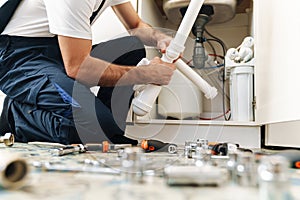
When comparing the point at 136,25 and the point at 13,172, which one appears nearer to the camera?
the point at 13,172

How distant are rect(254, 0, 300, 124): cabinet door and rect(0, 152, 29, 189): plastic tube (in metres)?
0.58

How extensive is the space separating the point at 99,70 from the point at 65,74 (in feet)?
0.43

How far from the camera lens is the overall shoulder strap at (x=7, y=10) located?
1.06 m

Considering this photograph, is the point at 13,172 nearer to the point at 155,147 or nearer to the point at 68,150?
the point at 68,150

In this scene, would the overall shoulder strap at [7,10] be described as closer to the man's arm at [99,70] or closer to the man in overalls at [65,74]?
the man in overalls at [65,74]

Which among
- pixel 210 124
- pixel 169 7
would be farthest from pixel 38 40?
pixel 210 124

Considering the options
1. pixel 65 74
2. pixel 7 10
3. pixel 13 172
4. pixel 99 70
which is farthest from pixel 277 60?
pixel 7 10

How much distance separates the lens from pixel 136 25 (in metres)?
1.37

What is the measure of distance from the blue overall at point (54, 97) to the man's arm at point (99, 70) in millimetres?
43

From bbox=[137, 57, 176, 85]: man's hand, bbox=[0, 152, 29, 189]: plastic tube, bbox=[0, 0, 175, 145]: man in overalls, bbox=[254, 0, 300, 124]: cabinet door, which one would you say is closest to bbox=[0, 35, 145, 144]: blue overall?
bbox=[0, 0, 175, 145]: man in overalls

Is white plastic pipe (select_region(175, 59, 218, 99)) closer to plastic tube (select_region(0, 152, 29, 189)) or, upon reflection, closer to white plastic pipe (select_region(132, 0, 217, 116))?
white plastic pipe (select_region(132, 0, 217, 116))

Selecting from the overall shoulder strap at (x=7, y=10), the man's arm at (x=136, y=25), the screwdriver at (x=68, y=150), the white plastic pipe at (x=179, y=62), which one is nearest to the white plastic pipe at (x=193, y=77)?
the white plastic pipe at (x=179, y=62)

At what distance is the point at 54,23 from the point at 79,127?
34cm

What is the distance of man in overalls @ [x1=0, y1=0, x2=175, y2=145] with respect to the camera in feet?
3.07
